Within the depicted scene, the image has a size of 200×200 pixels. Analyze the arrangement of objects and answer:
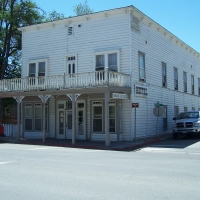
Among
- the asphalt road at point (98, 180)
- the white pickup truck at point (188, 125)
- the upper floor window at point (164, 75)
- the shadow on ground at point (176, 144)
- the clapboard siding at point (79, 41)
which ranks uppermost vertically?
the clapboard siding at point (79, 41)

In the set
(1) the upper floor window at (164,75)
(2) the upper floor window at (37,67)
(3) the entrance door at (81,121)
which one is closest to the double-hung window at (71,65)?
(2) the upper floor window at (37,67)

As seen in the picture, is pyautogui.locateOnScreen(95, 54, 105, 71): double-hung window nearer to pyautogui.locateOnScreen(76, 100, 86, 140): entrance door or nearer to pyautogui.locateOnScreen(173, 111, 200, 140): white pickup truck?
pyautogui.locateOnScreen(76, 100, 86, 140): entrance door

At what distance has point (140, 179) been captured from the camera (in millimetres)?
7754

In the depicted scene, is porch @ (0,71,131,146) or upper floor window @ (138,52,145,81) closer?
porch @ (0,71,131,146)

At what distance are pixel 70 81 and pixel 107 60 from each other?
123 inches

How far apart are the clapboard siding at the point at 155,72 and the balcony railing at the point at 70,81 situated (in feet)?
7.01

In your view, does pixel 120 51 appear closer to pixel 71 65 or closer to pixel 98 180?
pixel 71 65

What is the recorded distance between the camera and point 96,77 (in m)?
17.9

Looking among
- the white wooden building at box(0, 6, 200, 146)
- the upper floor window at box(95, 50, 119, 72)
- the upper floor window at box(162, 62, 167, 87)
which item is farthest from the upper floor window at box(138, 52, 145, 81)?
the upper floor window at box(162, 62, 167, 87)

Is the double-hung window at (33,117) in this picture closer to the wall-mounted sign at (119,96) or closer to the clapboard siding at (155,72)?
the wall-mounted sign at (119,96)

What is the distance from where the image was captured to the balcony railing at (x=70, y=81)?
58.2 ft

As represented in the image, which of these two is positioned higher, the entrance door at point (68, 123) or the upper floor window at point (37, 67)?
the upper floor window at point (37, 67)

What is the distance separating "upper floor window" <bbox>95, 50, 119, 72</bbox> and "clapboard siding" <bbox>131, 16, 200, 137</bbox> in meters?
1.13

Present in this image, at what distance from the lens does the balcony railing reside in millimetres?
17734
